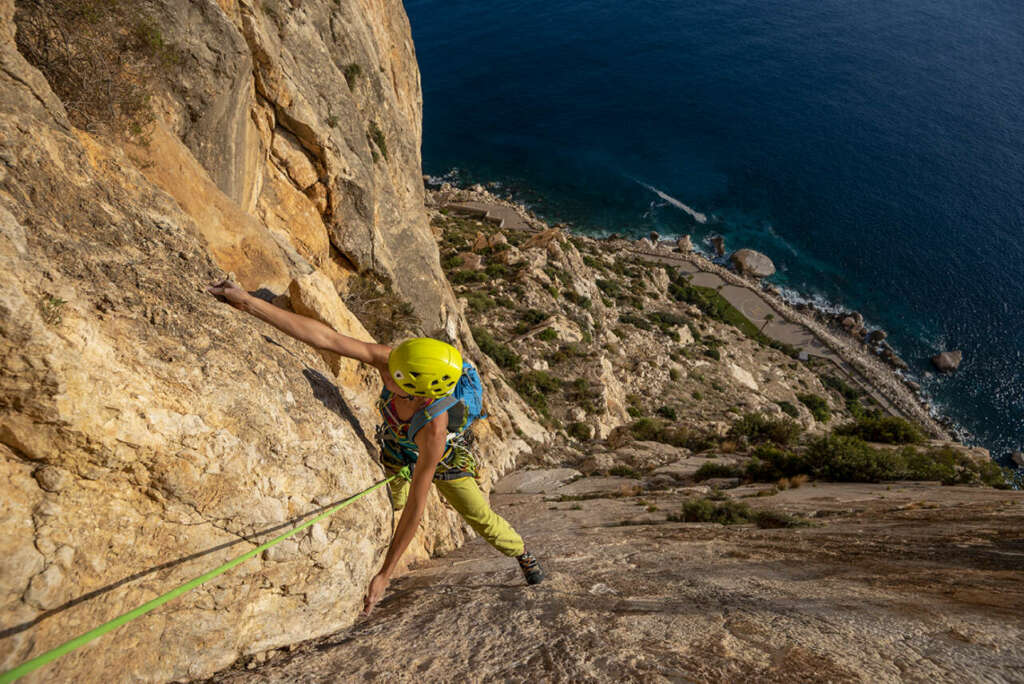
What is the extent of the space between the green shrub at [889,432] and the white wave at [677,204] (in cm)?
4884

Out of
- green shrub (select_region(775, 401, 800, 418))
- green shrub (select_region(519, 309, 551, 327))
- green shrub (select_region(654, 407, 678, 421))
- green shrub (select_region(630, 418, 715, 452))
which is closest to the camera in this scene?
green shrub (select_region(630, 418, 715, 452))

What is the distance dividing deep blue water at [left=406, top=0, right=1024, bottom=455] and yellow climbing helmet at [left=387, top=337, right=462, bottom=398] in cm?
6512

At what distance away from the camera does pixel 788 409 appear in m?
40.2

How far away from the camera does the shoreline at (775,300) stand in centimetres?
5019

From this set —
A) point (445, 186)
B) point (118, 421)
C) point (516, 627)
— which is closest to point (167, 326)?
point (118, 421)


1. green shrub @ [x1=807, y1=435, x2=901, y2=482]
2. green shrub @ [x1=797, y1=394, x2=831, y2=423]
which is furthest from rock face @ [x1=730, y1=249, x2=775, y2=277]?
green shrub @ [x1=807, y1=435, x2=901, y2=482]

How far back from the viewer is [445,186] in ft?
218

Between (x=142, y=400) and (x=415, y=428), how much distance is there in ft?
7.07

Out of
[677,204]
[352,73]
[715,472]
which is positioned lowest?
[677,204]

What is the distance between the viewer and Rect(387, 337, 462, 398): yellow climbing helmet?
4.59 meters

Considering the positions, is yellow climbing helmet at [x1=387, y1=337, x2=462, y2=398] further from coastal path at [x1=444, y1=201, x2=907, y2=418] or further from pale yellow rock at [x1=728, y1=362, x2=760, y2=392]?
coastal path at [x1=444, y1=201, x2=907, y2=418]

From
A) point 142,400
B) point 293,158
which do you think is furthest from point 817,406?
point 142,400

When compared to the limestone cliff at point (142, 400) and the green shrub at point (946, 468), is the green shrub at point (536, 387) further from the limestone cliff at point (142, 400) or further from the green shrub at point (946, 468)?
the limestone cliff at point (142, 400)

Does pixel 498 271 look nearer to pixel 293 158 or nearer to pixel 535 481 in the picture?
pixel 535 481
